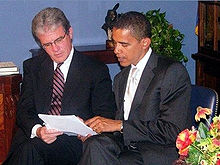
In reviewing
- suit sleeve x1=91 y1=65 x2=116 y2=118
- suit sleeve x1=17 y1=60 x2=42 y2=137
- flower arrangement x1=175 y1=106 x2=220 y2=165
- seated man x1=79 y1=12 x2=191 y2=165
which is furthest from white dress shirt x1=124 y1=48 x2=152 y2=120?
flower arrangement x1=175 y1=106 x2=220 y2=165

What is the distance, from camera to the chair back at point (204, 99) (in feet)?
10.4

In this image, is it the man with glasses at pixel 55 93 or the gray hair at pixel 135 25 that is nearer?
the gray hair at pixel 135 25

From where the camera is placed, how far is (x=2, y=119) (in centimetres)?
442

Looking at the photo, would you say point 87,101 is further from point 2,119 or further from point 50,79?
point 2,119

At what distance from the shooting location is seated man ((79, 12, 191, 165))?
10.2 feet

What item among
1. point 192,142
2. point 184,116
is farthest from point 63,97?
point 192,142

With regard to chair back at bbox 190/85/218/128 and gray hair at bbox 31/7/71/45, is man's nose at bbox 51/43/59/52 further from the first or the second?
chair back at bbox 190/85/218/128

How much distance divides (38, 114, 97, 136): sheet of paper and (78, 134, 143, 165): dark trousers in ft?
0.33

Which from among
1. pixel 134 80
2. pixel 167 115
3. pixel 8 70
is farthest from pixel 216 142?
pixel 8 70

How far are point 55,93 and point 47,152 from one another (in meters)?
0.43

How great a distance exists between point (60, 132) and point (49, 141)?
0.10 m

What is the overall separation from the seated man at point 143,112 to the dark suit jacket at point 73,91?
221 mm

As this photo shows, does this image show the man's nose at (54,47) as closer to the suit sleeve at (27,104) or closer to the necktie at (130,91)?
the suit sleeve at (27,104)

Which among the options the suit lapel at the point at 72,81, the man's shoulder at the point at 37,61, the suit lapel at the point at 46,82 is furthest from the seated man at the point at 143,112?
the man's shoulder at the point at 37,61
